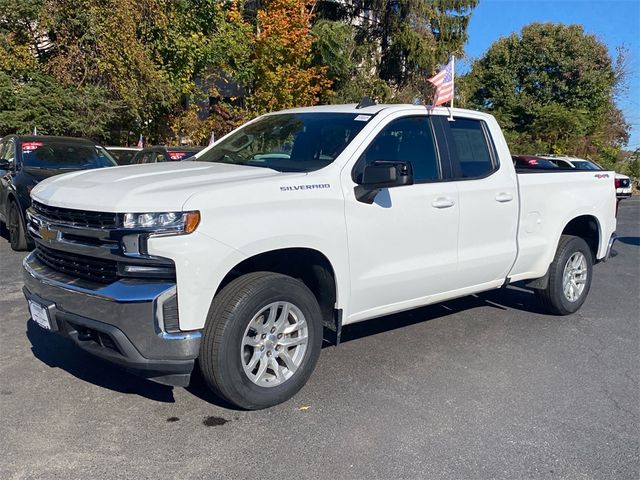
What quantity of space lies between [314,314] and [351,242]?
21.5 inches

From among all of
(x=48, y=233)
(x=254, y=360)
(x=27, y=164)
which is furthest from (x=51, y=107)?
(x=254, y=360)

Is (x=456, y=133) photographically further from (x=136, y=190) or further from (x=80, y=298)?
(x=80, y=298)

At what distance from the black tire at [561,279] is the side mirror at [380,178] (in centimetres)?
255

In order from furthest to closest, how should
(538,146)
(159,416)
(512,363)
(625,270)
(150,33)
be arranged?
(538,146) → (150,33) → (625,270) → (512,363) → (159,416)

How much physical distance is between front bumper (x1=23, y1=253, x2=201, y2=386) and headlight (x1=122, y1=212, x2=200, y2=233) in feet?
0.99

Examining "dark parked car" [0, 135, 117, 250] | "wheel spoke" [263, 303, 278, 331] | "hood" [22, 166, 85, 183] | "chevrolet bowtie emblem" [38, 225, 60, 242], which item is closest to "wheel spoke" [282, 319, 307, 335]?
"wheel spoke" [263, 303, 278, 331]

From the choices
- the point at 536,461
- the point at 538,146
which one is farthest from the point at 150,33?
the point at 538,146

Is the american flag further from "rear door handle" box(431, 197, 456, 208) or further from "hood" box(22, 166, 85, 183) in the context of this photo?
"hood" box(22, 166, 85, 183)

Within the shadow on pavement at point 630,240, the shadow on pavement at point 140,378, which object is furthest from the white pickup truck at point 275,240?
the shadow on pavement at point 630,240

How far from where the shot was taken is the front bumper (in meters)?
3.40

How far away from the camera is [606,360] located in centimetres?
521

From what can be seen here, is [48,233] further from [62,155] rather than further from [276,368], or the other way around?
[62,155]

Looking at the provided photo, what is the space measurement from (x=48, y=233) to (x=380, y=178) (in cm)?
216

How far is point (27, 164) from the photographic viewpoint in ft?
29.8
